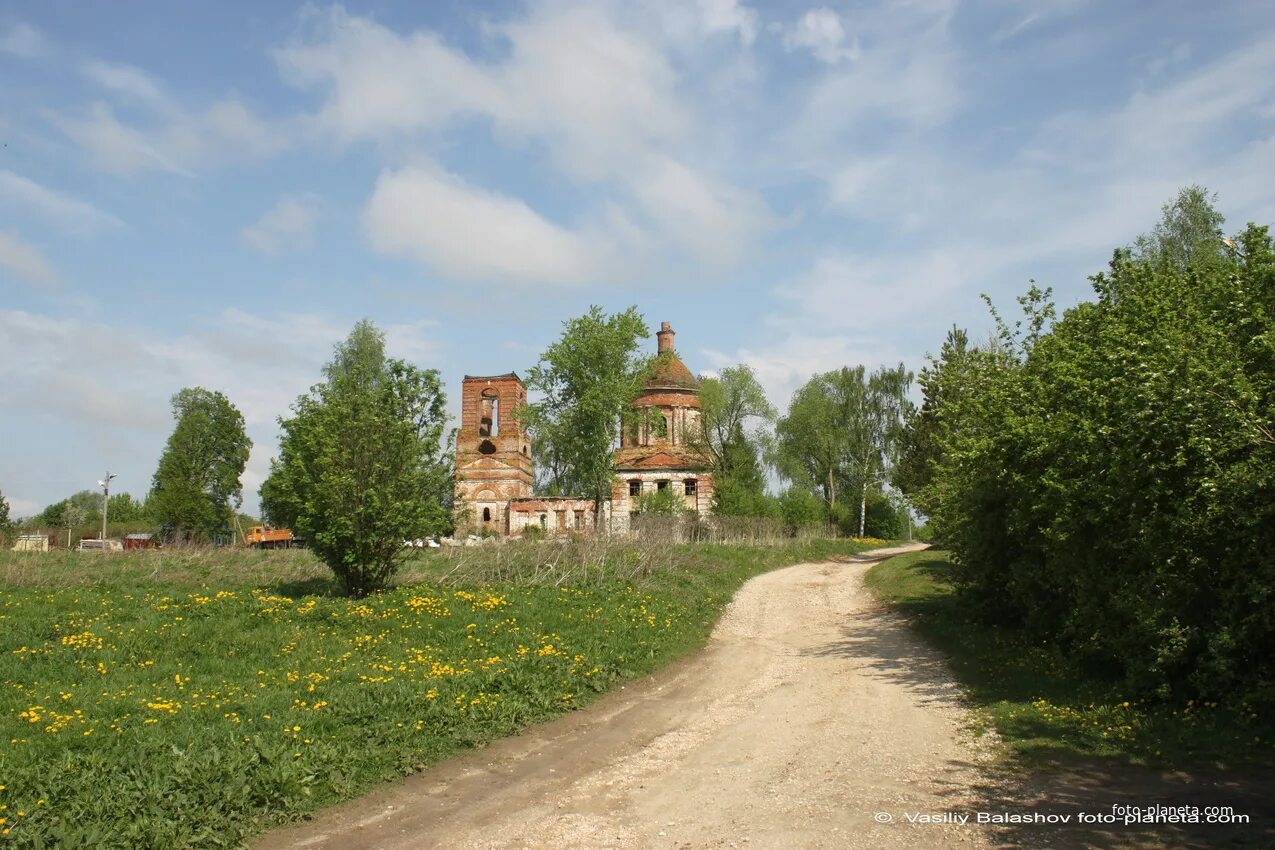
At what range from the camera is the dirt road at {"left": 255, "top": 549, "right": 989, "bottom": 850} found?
304 inches

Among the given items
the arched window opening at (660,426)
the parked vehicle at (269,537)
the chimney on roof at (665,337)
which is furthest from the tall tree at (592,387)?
the parked vehicle at (269,537)

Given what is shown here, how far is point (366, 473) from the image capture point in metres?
18.5

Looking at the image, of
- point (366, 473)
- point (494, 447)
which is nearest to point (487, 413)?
point (494, 447)

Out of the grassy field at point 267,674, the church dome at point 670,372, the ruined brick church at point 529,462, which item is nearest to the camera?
the grassy field at point 267,674

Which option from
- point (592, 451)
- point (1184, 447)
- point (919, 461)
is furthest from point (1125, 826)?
point (592, 451)

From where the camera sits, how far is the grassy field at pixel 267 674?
7.83 meters

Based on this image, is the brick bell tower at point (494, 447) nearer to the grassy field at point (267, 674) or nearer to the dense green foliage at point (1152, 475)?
the grassy field at point (267, 674)

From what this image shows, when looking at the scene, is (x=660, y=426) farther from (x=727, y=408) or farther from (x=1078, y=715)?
(x=1078, y=715)

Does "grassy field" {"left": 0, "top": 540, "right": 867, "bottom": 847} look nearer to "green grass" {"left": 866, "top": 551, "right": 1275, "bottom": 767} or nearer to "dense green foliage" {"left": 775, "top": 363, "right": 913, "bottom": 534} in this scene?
"green grass" {"left": 866, "top": 551, "right": 1275, "bottom": 767}

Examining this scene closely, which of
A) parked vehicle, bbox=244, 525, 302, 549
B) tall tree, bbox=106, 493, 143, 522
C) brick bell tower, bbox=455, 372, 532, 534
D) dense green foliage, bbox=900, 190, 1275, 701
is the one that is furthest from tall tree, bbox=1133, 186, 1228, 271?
tall tree, bbox=106, 493, 143, 522

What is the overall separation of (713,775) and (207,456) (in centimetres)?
7173

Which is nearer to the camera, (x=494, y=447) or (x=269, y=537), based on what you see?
(x=494, y=447)

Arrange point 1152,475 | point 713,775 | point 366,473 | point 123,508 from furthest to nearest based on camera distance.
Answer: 1. point 123,508
2. point 366,473
3. point 1152,475
4. point 713,775

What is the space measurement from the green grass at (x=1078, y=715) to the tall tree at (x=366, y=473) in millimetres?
11198
